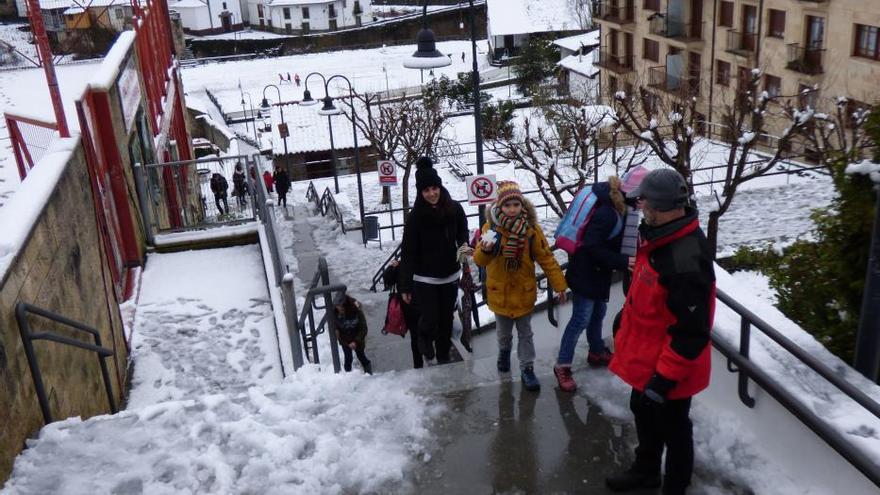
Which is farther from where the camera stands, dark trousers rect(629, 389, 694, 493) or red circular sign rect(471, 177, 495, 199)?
red circular sign rect(471, 177, 495, 199)

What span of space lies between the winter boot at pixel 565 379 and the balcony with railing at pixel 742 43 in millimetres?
28384

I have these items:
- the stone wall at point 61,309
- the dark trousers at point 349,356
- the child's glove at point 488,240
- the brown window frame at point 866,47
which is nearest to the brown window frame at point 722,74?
the brown window frame at point 866,47

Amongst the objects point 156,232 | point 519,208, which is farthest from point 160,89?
point 519,208

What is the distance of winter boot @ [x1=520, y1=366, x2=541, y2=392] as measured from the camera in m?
5.49

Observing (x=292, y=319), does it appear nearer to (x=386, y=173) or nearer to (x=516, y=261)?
(x=516, y=261)

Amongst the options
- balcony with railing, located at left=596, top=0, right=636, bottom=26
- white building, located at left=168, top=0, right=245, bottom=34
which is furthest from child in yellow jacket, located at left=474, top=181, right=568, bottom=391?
white building, located at left=168, top=0, right=245, bottom=34

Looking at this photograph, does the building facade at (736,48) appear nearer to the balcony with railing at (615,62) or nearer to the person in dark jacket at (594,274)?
the balcony with railing at (615,62)

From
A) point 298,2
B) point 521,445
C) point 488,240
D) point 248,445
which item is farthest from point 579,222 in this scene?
point 298,2

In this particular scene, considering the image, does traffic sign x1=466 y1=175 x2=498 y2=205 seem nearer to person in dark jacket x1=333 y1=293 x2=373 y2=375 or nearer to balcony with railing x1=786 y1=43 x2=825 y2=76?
person in dark jacket x1=333 y1=293 x2=373 y2=375

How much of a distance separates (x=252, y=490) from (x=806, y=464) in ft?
9.73

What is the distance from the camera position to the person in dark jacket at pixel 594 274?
512 centimetres

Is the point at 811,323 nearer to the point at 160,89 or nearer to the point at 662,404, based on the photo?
the point at 662,404

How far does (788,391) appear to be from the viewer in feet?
13.4

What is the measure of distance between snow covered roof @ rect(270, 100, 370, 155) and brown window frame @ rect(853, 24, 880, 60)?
63.6 ft
